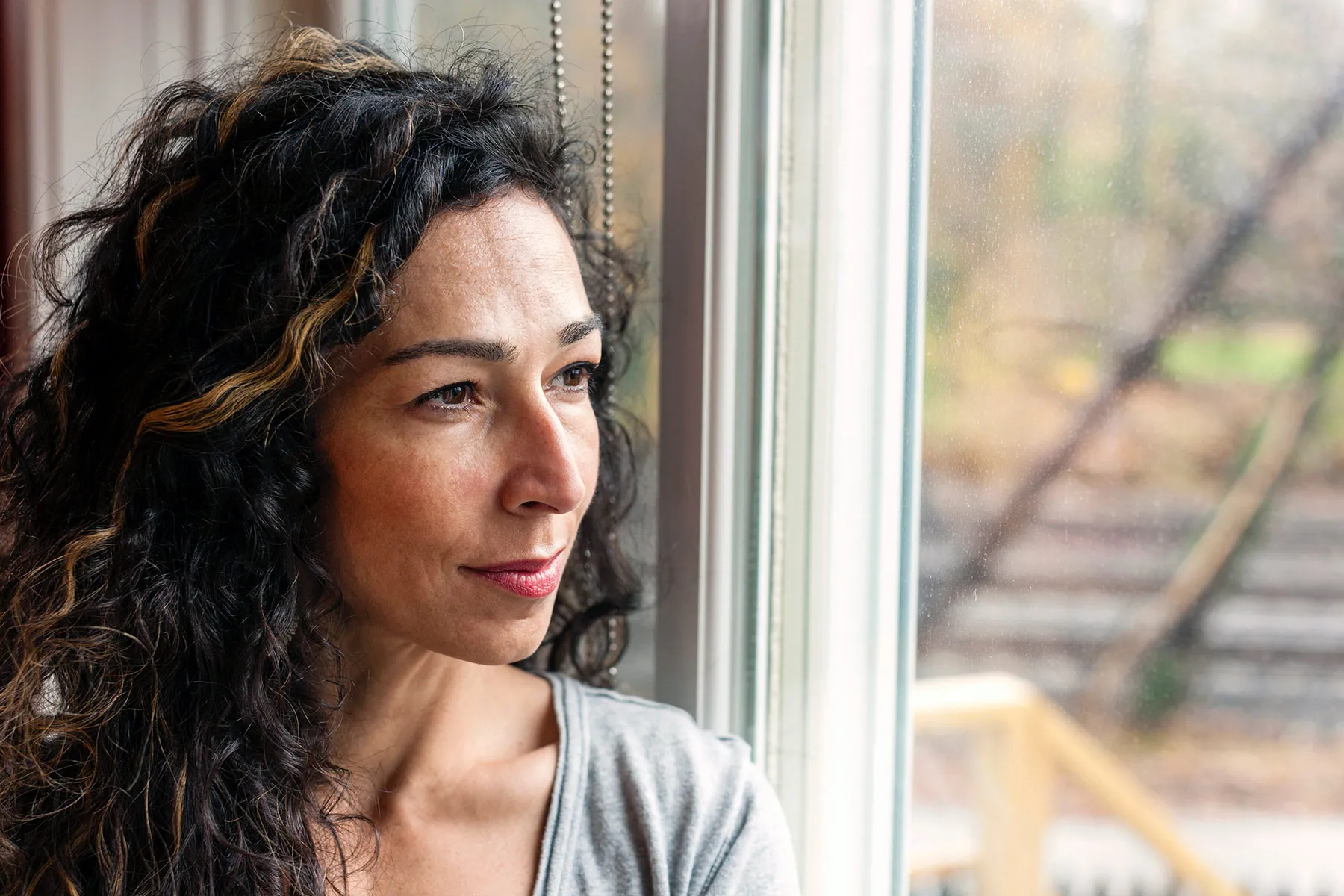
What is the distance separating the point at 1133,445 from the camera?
2.52 feet

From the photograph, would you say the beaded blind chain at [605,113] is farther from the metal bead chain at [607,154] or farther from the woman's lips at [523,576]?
the woman's lips at [523,576]

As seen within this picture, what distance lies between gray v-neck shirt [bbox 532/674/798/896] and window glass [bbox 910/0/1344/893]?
15 cm

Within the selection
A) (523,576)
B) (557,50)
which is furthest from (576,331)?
(557,50)

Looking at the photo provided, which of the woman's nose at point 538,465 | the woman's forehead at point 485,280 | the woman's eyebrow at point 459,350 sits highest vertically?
the woman's forehead at point 485,280

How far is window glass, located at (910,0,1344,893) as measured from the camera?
650 mm

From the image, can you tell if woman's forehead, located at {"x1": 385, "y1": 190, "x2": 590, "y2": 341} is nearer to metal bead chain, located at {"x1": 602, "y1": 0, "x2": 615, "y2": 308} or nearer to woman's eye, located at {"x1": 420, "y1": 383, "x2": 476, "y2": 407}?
woman's eye, located at {"x1": 420, "y1": 383, "x2": 476, "y2": 407}

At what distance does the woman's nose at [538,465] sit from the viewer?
2.96 ft

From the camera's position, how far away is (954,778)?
0.97 metres

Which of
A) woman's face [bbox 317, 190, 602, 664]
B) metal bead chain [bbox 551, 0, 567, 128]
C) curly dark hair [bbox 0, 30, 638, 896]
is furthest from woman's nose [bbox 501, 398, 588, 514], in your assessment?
metal bead chain [bbox 551, 0, 567, 128]

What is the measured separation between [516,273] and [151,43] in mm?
866

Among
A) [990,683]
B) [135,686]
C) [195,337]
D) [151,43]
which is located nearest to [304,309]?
[195,337]

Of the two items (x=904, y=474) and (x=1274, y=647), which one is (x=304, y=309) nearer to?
(x=904, y=474)

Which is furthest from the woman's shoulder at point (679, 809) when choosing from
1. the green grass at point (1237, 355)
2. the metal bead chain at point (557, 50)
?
the metal bead chain at point (557, 50)

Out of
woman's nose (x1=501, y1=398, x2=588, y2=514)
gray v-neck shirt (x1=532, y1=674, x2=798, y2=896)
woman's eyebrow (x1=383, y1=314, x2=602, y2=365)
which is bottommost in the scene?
gray v-neck shirt (x1=532, y1=674, x2=798, y2=896)
